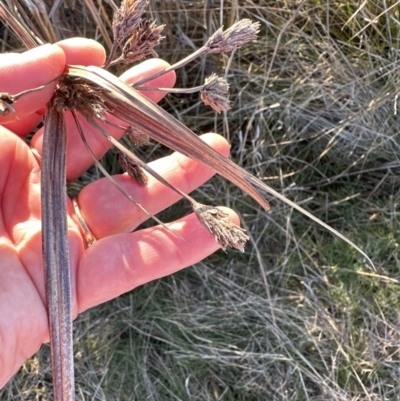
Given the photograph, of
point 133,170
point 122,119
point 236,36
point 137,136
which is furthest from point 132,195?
point 236,36

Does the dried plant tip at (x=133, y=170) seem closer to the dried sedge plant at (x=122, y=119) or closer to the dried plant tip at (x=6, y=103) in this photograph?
the dried sedge plant at (x=122, y=119)

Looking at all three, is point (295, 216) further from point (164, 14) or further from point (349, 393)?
point (164, 14)

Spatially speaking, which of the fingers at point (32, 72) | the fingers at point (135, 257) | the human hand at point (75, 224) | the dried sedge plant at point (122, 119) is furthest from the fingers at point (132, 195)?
the fingers at point (32, 72)

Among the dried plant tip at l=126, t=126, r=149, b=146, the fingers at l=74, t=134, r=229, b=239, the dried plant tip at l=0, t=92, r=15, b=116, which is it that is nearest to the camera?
the dried plant tip at l=0, t=92, r=15, b=116

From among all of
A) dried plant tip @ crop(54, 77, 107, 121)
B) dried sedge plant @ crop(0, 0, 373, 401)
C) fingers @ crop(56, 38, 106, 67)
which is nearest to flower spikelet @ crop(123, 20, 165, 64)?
dried sedge plant @ crop(0, 0, 373, 401)

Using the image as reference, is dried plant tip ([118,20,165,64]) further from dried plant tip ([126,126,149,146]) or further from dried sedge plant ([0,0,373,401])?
dried plant tip ([126,126,149,146])

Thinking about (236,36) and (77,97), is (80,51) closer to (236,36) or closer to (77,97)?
(77,97)

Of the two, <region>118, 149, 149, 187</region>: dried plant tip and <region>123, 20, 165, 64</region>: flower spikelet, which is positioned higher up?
<region>123, 20, 165, 64</region>: flower spikelet
